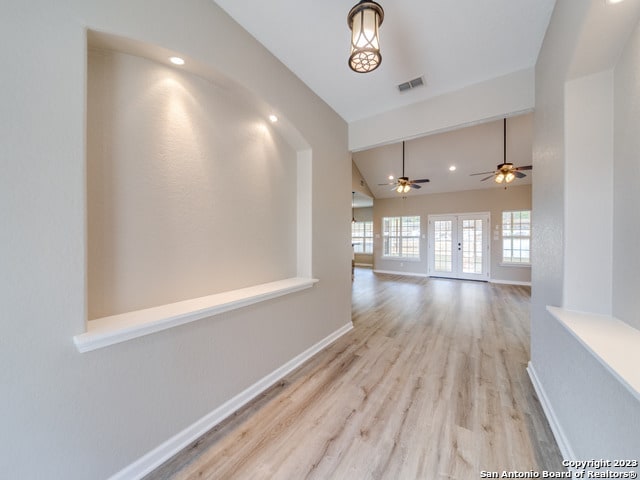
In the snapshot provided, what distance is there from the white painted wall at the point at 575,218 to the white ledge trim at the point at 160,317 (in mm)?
1956

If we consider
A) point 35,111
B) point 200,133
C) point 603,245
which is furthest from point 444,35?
point 35,111

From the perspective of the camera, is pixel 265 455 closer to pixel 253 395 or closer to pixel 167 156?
pixel 253 395

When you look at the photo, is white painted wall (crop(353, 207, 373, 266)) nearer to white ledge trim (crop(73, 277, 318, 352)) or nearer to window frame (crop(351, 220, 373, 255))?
window frame (crop(351, 220, 373, 255))

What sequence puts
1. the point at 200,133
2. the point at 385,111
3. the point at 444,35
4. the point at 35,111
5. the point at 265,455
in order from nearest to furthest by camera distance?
1. the point at 35,111
2. the point at 265,455
3. the point at 200,133
4. the point at 444,35
5. the point at 385,111

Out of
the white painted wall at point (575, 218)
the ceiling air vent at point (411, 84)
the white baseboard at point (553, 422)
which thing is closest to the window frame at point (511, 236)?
the white baseboard at point (553, 422)

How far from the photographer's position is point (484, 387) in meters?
2.08

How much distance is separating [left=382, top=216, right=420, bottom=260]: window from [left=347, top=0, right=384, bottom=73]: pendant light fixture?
7.54 meters

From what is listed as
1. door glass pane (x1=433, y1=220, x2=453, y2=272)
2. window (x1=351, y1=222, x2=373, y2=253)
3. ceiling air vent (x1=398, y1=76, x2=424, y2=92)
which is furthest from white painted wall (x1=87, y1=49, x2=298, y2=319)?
window (x1=351, y1=222, x2=373, y2=253)

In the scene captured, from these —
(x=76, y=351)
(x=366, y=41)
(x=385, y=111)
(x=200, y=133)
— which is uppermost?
(x=385, y=111)

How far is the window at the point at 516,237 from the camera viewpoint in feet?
22.0

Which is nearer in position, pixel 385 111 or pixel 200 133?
pixel 200 133

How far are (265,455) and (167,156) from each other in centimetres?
200

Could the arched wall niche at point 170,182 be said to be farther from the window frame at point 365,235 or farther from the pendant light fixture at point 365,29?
the window frame at point 365,235

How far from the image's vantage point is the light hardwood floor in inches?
53.3
